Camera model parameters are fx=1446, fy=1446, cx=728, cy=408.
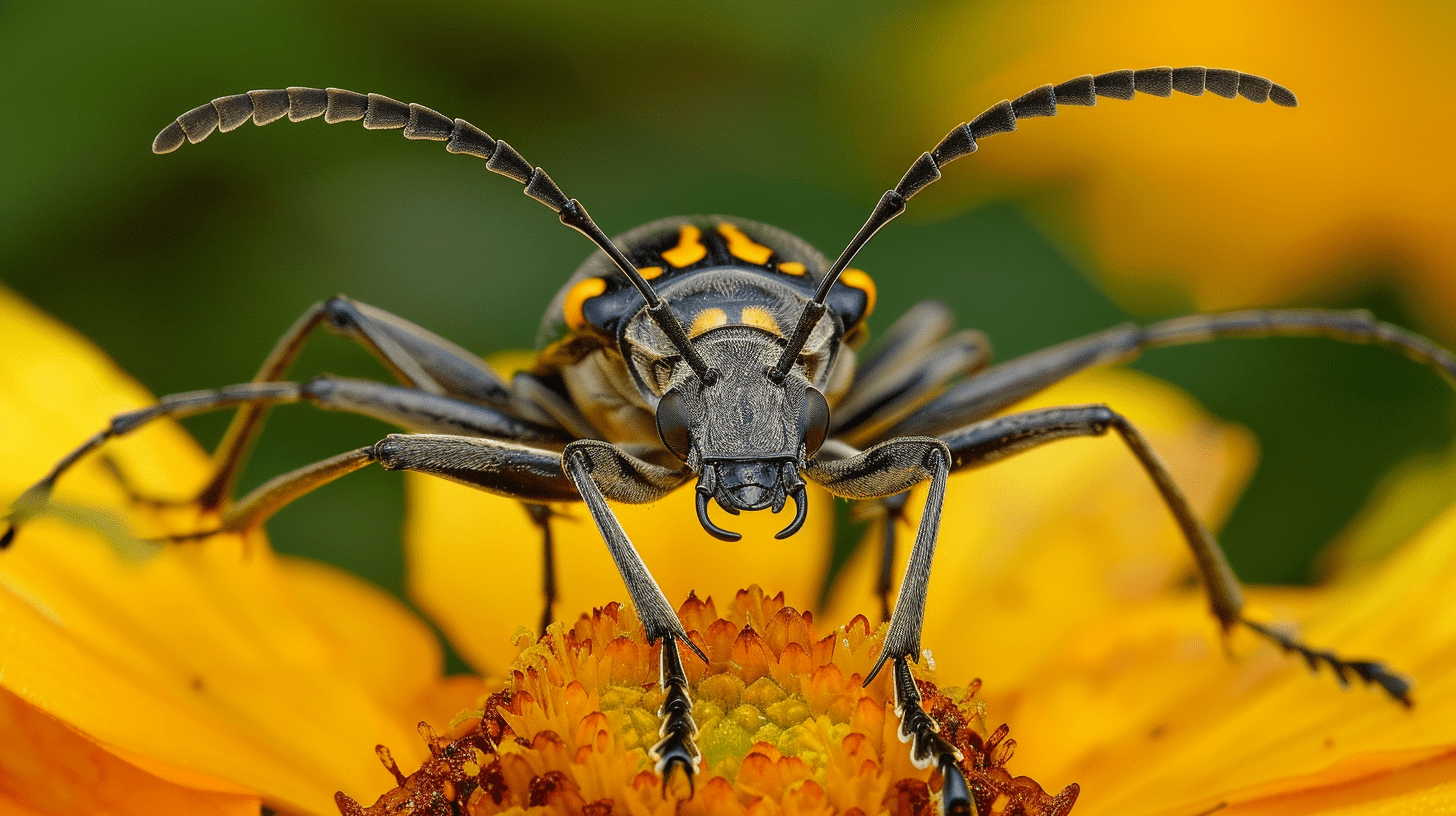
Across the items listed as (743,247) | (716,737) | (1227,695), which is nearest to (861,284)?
(743,247)

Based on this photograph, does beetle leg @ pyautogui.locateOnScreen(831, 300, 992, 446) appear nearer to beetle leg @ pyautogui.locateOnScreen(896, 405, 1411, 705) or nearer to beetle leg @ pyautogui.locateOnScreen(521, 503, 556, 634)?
beetle leg @ pyautogui.locateOnScreen(896, 405, 1411, 705)

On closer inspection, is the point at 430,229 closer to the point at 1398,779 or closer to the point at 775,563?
the point at 775,563

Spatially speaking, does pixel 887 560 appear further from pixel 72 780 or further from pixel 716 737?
pixel 72 780

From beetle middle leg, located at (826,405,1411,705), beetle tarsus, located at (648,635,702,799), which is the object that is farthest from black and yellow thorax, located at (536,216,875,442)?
beetle tarsus, located at (648,635,702,799)

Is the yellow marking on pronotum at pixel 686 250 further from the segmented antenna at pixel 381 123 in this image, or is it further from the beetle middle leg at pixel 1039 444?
the beetle middle leg at pixel 1039 444

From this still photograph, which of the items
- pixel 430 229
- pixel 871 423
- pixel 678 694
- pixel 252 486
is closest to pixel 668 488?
pixel 678 694

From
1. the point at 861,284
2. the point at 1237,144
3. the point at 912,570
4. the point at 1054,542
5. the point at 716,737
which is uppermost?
the point at 1237,144
